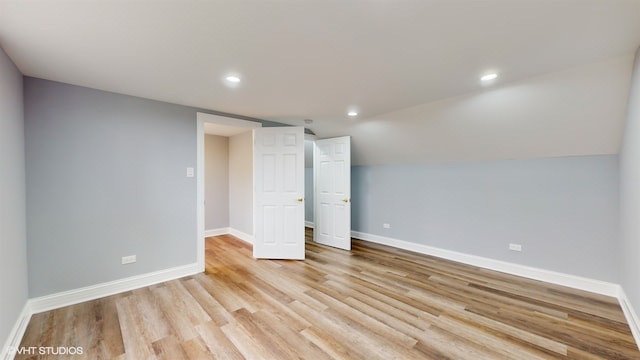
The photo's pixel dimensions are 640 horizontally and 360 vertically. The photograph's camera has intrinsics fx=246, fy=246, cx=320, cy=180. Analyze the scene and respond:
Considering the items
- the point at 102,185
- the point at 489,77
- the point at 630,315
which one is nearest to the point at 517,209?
the point at 630,315

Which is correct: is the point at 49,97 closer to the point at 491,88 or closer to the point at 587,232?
the point at 491,88

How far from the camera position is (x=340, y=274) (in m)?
3.36

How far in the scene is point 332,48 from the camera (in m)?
1.87

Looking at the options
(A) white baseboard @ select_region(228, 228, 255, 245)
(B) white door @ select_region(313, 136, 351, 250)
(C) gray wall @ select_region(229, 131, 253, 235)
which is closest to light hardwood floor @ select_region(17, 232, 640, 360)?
(B) white door @ select_region(313, 136, 351, 250)

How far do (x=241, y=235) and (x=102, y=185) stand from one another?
9.30ft

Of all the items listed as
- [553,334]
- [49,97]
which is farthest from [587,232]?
[49,97]

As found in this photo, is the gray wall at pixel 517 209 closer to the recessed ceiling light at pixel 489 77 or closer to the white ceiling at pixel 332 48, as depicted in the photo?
the white ceiling at pixel 332 48

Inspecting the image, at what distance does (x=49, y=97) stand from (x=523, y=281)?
575 cm

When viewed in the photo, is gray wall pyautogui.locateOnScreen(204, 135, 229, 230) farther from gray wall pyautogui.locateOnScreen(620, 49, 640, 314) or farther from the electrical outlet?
gray wall pyautogui.locateOnScreen(620, 49, 640, 314)

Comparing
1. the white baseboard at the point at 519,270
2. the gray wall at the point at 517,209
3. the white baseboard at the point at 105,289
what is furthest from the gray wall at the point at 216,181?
the white baseboard at the point at 519,270

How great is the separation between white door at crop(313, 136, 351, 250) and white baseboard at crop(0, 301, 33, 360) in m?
3.80

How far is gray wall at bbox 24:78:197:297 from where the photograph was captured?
8.06ft

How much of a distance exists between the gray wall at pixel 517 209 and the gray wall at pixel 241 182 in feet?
8.66

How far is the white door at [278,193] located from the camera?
399cm
